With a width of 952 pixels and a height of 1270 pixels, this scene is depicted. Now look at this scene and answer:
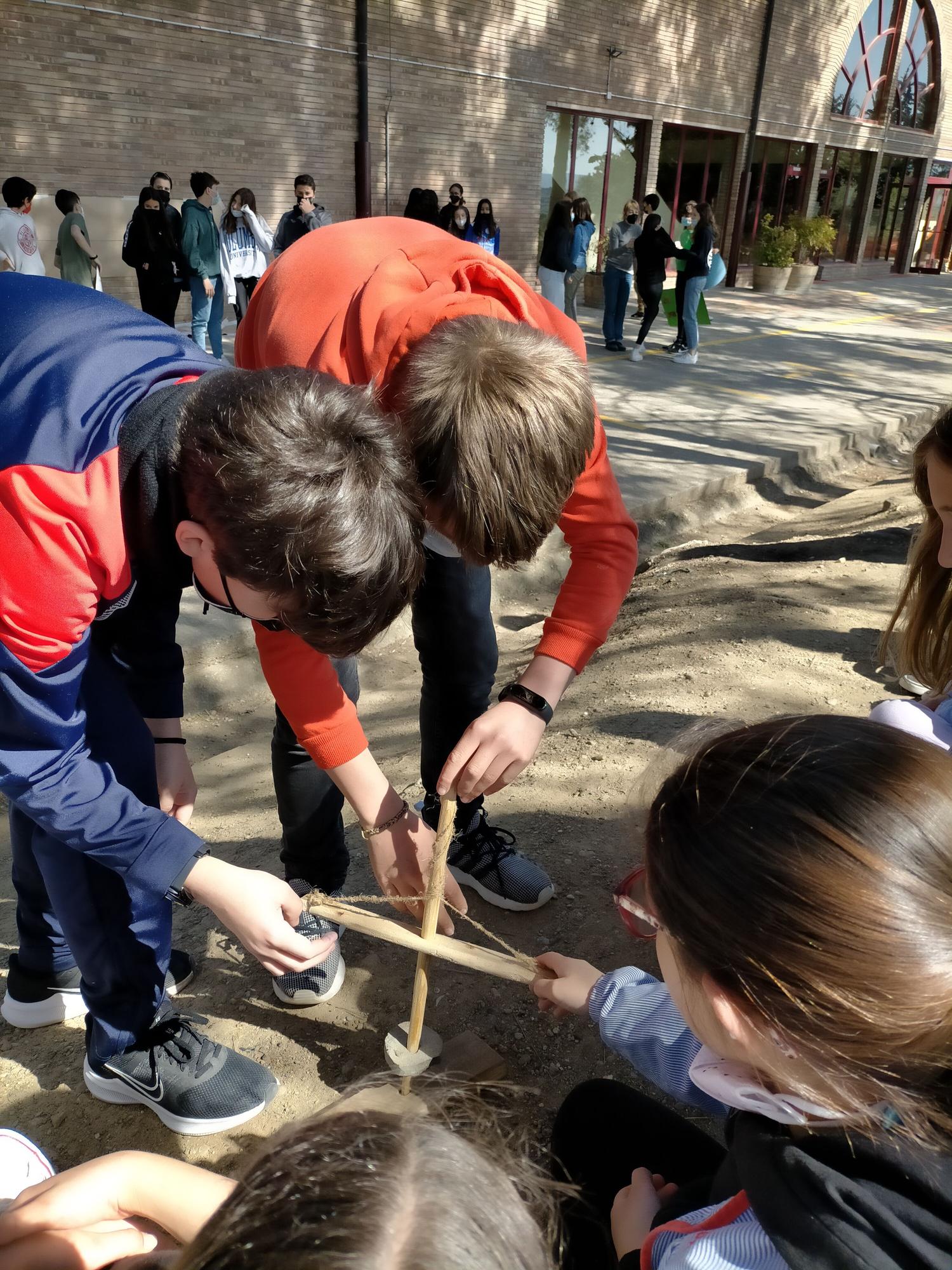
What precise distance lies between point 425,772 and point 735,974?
1.49 metres

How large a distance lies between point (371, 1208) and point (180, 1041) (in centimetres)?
121

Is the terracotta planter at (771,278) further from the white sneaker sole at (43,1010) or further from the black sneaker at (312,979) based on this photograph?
the white sneaker sole at (43,1010)

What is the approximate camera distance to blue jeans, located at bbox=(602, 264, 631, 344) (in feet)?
34.1

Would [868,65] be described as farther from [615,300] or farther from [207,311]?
[207,311]

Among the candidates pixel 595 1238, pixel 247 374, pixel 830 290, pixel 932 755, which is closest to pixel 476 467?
pixel 247 374

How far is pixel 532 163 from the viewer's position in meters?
13.6

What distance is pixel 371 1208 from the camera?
0.74 meters

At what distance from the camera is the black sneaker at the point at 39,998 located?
200 centimetres

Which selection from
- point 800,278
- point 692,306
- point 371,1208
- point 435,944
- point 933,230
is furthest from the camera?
point 933,230

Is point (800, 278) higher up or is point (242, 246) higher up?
point (242, 246)

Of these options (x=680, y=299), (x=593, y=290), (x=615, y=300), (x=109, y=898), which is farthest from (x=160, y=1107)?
(x=593, y=290)

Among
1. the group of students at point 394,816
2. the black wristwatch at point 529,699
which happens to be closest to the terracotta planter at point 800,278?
the group of students at point 394,816

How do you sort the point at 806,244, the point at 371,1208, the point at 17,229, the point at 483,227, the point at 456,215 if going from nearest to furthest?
1. the point at 371,1208
2. the point at 17,229
3. the point at 456,215
4. the point at 483,227
5. the point at 806,244

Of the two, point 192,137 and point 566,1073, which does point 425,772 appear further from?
point 192,137
